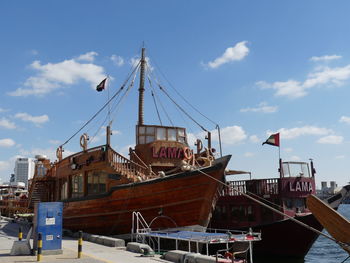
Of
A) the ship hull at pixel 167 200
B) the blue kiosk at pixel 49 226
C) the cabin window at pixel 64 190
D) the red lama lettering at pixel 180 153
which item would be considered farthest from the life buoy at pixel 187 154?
the cabin window at pixel 64 190

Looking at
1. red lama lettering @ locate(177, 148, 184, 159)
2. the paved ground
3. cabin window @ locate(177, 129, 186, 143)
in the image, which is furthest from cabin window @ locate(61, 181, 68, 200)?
the paved ground

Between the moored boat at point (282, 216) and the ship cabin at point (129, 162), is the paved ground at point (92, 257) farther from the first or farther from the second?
the moored boat at point (282, 216)

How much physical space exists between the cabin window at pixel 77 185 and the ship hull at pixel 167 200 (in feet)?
10.1

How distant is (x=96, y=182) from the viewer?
58.6ft

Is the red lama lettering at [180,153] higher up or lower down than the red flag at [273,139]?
lower down

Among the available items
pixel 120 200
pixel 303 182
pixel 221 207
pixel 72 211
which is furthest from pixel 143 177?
pixel 303 182

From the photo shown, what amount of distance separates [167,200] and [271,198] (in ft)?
24.0

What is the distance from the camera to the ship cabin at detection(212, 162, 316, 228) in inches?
755

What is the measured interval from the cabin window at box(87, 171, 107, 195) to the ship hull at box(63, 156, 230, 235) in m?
1.07

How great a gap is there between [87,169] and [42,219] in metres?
6.64

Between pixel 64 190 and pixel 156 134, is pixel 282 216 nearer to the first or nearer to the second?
pixel 156 134

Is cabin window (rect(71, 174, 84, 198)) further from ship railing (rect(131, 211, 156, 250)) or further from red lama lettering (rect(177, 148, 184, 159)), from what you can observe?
red lama lettering (rect(177, 148, 184, 159))

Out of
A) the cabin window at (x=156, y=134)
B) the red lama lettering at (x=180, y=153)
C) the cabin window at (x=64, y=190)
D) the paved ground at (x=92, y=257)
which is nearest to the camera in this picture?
the paved ground at (x=92, y=257)

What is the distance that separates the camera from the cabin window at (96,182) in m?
17.6
